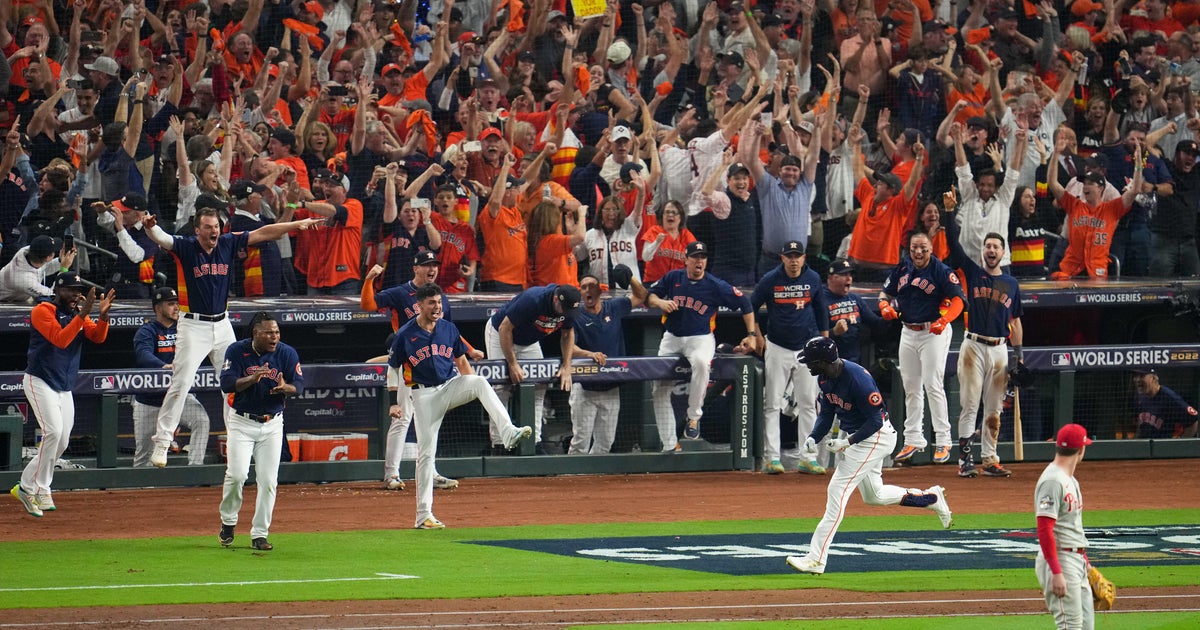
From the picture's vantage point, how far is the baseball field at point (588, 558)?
30.1ft

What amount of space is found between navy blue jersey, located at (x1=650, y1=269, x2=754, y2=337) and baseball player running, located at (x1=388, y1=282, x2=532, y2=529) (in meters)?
3.45

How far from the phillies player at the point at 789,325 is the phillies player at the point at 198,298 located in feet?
14.9

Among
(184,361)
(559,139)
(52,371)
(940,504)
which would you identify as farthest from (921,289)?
(52,371)

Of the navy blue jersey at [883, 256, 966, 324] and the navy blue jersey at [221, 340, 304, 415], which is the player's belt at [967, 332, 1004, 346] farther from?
the navy blue jersey at [221, 340, 304, 415]

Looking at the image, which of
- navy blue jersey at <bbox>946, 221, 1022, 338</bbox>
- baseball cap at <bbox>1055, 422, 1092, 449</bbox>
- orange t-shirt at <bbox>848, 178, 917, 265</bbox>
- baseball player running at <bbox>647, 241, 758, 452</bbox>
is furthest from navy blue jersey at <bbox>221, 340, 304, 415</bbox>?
orange t-shirt at <bbox>848, 178, 917, 265</bbox>

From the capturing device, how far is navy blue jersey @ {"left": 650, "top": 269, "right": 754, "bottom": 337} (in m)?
15.7

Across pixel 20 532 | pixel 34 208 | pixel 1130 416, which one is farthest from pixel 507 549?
pixel 1130 416

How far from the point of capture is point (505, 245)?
16.5 m

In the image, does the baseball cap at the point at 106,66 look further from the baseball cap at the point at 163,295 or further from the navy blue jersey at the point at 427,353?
the navy blue jersey at the point at 427,353

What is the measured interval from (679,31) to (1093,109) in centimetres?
501

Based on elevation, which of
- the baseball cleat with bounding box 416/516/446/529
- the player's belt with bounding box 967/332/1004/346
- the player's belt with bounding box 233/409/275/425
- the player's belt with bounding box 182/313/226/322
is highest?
the player's belt with bounding box 182/313/226/322

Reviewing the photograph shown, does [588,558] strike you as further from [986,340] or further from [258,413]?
[986,340]

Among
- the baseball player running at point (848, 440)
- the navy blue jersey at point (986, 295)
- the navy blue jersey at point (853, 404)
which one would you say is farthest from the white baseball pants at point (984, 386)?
the navy blue jersey at point (853, 404)

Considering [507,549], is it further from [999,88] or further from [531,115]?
[999,88]
